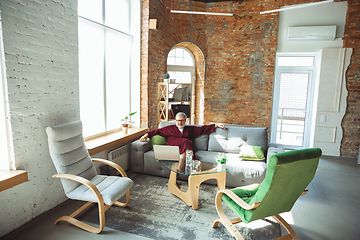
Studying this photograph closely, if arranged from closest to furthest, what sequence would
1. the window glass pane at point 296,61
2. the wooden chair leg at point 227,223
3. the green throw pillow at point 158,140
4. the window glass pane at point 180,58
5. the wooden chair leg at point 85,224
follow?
the wooden chair leg at point 227,223 < the wooden chair leg at point 85,224 < the green throw pillow at point 158,140 < the window glass pane at point 296,61 < the window glass pane at point 180,58

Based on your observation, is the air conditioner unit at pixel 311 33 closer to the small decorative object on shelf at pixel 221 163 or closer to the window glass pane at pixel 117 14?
the window glass pane at pixel 117 14

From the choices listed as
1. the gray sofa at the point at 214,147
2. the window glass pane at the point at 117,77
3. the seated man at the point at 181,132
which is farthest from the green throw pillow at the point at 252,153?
the window glass pane at the point at 117,77

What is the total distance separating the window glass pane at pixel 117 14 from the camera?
4.28m

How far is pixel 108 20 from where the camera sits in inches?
168

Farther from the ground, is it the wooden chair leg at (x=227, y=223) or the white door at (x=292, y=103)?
the white door at (x=292, y=103)

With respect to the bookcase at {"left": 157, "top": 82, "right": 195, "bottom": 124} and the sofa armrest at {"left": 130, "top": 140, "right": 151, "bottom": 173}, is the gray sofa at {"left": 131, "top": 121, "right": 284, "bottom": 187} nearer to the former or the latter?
the sofa armrest at {"left": 130, "top": 140, "right": 151, "bottom": 173}

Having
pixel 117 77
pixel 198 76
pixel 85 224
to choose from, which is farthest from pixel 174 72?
pixel 85 224

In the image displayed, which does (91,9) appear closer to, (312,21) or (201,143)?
(201,143)

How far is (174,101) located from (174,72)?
103cm

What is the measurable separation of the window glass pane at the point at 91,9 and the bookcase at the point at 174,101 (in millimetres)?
1909

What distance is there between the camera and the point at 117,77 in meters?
4.65

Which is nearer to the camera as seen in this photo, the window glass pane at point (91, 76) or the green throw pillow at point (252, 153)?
the window glass pane at point (91, 76)

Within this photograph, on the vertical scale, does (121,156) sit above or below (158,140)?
below

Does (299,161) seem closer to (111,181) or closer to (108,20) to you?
(111,181)
